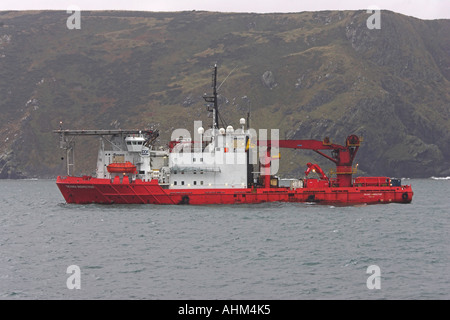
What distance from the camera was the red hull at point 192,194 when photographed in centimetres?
5591

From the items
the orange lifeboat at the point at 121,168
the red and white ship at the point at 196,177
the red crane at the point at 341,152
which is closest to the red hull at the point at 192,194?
the red and white ship at the point at 196,177

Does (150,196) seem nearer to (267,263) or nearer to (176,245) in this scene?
(176,245)

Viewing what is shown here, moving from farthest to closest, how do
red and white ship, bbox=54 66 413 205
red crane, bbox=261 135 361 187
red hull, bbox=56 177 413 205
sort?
1. red crane, bbox=261 135 361 187
2. red and white ship, bbox=54 66 413 205
3. red hull, bbox=56 177 413 205

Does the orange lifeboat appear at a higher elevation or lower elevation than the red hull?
higher

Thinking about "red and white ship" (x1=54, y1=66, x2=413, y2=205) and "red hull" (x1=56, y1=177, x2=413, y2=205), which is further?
"red and white ship" (x1=54, y1=66, x2=413, y2=205)

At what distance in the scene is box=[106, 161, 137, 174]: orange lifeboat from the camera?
56.0 m

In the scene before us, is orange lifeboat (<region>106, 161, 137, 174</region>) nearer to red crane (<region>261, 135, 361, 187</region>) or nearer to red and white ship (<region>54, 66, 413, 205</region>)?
red and white ship (<region>54, 66, 413, 205</region>)

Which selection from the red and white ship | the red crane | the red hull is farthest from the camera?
the red crane

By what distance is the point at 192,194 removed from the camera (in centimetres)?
5647

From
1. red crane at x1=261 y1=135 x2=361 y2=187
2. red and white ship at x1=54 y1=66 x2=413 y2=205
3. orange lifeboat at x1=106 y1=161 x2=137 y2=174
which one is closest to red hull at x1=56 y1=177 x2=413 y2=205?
red and white ship at x1=54 y1=66 x2=413 y2=205
